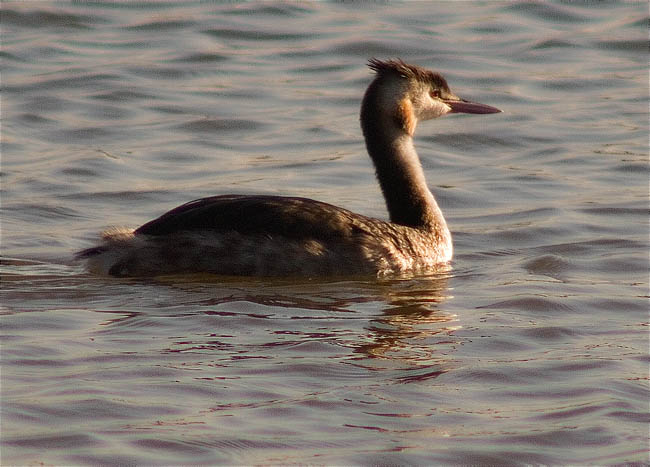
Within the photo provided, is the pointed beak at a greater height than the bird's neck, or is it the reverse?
the pointed beak

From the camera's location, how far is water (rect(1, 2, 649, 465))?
19.3 ft

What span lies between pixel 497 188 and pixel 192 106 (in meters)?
3.74

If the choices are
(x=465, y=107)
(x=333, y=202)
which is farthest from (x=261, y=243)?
(x=333, y=202)

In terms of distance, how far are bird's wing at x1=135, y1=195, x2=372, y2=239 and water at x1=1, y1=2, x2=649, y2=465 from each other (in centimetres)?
31

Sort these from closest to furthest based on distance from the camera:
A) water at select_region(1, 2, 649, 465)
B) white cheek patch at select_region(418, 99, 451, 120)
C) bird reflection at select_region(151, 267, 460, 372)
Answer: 1. water at select_region(1, 2, 649, 465)
2. bird reflection at select_region(151, 267, 460, 372)
3. white cheek patch at select_region(418, 99, 451, 120)

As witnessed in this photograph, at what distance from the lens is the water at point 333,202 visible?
5.88 metres

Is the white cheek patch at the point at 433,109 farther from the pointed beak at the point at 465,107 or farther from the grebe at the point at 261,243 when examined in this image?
the grebe at the point at 261,243

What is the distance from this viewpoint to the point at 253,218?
845 cm

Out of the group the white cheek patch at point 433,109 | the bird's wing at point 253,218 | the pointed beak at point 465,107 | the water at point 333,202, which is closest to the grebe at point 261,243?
the bird's wing at point 253,218

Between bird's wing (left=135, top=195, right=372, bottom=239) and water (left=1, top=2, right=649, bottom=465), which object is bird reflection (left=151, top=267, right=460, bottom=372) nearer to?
water (left=1, top=2, right=649, bottom=465)

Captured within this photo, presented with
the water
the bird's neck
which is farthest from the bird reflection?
the bird's neck

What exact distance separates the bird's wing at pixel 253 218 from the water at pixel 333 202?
0.31 m

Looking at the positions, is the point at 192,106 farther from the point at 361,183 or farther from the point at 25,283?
the point at 25,283

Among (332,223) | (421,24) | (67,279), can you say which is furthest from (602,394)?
(421,24)
